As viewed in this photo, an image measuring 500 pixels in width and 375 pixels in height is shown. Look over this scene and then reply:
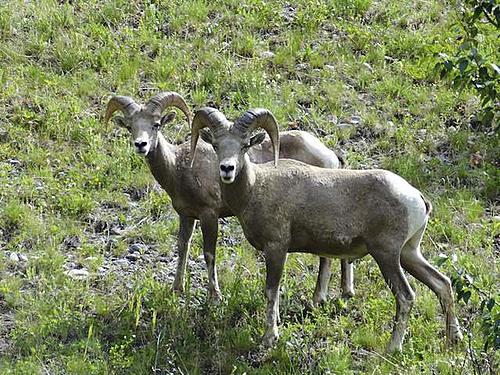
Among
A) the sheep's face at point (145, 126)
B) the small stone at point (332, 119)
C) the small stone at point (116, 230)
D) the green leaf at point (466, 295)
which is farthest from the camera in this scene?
the small stone at point (332, 119)

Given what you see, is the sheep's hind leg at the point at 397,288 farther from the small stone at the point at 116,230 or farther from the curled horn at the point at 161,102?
the small stone at the point at 116,230

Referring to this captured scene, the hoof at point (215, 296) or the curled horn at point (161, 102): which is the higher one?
the curled horn at point (161, 102)

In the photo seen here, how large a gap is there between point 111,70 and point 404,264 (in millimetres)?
7340

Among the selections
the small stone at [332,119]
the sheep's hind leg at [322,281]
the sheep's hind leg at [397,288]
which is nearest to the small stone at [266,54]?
the small stone at [332,119]

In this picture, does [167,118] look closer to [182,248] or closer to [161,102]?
[161,102]

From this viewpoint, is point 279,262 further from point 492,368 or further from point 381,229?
point 492,368

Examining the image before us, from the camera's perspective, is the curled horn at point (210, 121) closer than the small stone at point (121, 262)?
Yes

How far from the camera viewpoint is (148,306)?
10.1 metres

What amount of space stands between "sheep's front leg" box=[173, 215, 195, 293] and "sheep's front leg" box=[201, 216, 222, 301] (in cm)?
32

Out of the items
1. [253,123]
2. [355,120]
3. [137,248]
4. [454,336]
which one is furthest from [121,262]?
[355,120]

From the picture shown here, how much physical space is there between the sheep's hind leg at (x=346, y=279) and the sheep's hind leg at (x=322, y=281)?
205 millimetres

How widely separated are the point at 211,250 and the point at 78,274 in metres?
1.66

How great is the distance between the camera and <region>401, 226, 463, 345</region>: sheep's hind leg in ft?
31.2

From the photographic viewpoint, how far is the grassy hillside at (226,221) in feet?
30.9
